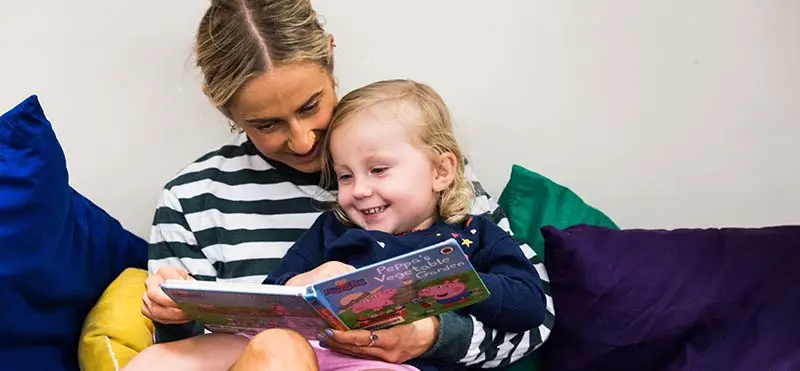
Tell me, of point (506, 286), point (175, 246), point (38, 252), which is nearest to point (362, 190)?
point (506, 286)

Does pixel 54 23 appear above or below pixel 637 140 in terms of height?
above

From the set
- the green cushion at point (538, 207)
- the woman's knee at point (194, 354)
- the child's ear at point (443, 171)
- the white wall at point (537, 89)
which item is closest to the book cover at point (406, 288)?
the woman's knee at point (194, 354)

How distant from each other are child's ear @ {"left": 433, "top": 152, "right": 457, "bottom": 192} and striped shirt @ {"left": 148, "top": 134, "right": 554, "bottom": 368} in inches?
4.5

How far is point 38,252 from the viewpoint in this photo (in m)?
1.46

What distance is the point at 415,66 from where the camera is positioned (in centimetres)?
192

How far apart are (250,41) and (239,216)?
0.34 m

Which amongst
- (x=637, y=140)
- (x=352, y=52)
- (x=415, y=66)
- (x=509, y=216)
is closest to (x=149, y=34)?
(x=352, y=52)

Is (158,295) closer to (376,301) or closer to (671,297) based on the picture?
(376,301)

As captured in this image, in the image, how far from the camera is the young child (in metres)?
1.48

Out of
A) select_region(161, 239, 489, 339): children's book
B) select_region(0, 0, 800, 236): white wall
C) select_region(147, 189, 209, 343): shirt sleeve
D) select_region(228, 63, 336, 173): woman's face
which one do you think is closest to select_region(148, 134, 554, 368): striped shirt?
select_region(147, 189, 209, 343): shirt sleeve

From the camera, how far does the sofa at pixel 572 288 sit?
4.78 ft

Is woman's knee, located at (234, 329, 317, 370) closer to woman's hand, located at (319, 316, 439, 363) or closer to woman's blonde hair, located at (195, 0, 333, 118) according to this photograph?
woman's hand, located at (319, 316, 439, 363)

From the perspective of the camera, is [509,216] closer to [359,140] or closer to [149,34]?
[359,140]

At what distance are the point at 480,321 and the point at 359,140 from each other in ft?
1.12
